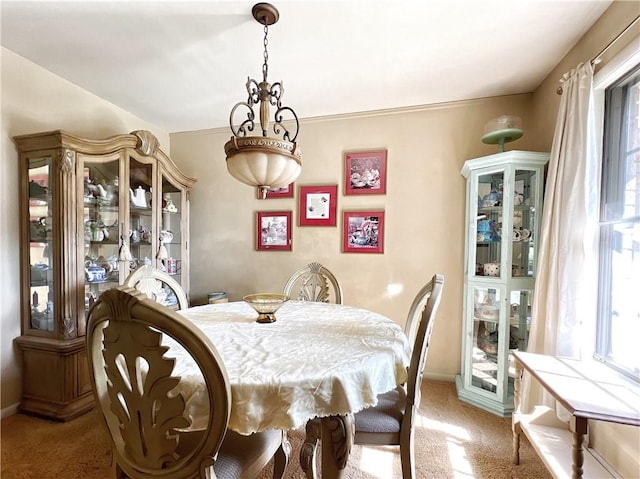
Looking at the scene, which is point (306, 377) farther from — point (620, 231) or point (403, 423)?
point (620, 231)

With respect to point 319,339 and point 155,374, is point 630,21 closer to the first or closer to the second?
point 319,339

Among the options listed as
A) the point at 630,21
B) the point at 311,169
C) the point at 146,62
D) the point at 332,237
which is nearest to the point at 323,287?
the point at 332,237

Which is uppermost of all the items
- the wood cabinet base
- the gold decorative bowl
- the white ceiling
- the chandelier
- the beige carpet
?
the white ceiling

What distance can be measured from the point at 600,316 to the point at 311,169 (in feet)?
7.68

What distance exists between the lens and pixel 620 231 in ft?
4.76

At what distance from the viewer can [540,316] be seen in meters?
1.77

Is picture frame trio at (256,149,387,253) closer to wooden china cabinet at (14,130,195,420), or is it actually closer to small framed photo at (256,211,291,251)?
small framed photo at (256,211,291,251)

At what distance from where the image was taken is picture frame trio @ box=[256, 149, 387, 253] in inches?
106

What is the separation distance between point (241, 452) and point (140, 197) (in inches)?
91.1

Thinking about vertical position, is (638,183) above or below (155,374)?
above

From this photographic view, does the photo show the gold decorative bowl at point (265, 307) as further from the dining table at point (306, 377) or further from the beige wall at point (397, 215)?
the beige wall at point (397, 215)

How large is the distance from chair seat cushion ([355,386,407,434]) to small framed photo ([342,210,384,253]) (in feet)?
5.19

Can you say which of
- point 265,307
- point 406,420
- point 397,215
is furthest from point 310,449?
point 397,215

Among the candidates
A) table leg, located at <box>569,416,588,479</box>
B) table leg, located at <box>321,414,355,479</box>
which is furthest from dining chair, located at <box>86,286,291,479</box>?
table leg, located at <box>569,416,588,479</box>
